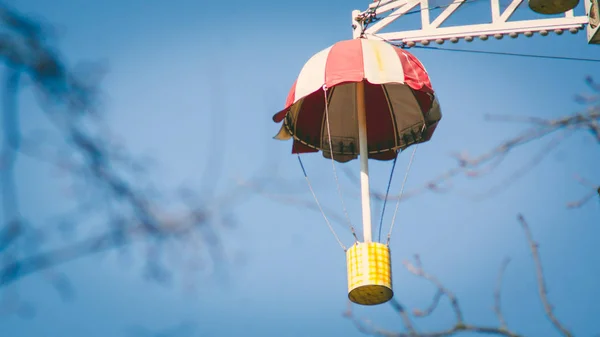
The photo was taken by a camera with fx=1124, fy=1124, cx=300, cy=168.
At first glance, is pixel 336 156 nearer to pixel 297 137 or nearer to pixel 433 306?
pixel 297 137

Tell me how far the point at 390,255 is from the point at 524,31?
416cm

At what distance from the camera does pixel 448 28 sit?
→ 14.3 m

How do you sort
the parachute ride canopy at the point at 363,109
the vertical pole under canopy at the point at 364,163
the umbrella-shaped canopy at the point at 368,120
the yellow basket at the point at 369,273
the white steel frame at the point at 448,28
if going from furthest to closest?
1. the white steel frame at the point at 448,28
2. the umbrella-shaped canopy at the point at 368,120
3. the parachute ride canopy at the point at 363,109
4. the vertical pole under canopy at the point at 364,163
5. the yellow basket at the point at 369,273

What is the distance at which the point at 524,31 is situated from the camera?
14.2 metres

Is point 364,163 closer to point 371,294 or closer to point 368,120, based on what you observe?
point 368,120

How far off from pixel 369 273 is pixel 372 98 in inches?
122

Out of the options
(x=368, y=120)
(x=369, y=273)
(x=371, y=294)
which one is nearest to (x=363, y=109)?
(x=368, y=120)

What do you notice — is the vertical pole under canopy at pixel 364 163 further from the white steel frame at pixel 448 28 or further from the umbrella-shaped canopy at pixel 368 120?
the white steel frame at pixel 448 28

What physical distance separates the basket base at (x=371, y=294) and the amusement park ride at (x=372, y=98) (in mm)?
10

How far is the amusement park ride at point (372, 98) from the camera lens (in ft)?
38.0

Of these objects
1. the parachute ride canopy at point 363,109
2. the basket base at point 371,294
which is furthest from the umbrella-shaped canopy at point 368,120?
the basket base at point 371,294

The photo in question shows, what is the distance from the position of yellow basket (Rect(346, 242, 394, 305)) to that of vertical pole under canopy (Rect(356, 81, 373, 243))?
184mm

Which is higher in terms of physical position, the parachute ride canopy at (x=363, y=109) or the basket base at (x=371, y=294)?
the parachute ride canopy at (x=363, y=109)

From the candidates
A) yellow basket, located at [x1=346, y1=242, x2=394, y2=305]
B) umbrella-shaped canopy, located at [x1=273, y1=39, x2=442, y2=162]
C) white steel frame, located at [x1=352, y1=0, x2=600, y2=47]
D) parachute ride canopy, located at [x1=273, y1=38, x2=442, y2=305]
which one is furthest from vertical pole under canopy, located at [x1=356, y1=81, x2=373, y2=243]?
white steel frame, located at [x1=352, y1=0, x2=600, y2=47]
